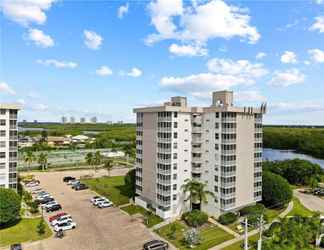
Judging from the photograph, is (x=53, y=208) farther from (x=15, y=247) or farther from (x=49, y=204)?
(x=15, y=247)

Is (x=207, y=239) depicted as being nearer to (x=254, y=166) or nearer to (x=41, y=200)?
(x=254, y=166)

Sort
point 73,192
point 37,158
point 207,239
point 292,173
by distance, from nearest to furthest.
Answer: point 207,239, point 73,192, point 292,173, point 37,158

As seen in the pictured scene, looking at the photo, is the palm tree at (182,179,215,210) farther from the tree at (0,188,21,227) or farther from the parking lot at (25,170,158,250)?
the tree at (0,188,21,227)

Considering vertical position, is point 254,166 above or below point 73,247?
above

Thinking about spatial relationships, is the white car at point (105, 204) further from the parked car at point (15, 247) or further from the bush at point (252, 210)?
the bush at point (252, 210)

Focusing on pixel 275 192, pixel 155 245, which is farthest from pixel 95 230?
pixel 275 192

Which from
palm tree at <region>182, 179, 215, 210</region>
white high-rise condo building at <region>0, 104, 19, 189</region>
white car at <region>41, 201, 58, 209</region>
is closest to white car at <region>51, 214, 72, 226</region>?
white car at <region>41, 201, 58, 209</region>

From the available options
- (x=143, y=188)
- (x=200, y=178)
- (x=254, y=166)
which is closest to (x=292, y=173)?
(x=254, y=166)

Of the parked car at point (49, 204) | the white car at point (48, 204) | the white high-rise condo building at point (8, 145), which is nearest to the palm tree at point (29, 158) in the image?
the parked car at point (49, 204)
